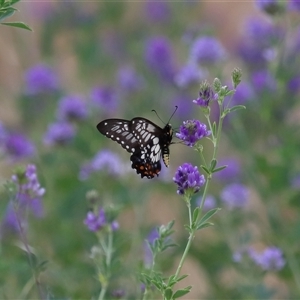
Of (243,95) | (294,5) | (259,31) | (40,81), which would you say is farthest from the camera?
(40,81)

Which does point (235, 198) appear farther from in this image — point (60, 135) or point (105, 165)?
point (60, 135)

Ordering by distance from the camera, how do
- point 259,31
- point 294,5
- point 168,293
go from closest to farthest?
point 168,293 → point 294,5 → point 259,31

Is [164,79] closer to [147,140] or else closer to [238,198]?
[238,198]

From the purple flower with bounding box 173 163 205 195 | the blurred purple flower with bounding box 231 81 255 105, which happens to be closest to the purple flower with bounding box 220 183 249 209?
the blurred purple flower with bounding box 231 81 255 105

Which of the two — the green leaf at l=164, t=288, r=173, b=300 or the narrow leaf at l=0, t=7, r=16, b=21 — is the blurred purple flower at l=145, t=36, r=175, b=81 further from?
the green leaf at l=164, t=288, r=173, b=300

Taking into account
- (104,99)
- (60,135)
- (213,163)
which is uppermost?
(104,99)

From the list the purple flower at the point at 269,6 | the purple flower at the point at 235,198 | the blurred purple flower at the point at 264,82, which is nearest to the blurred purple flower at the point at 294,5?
the purple flower at the point at 269,6

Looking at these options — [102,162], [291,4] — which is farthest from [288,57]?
[102,162]

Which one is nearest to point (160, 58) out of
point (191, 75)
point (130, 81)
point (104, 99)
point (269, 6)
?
point (130, 81)
